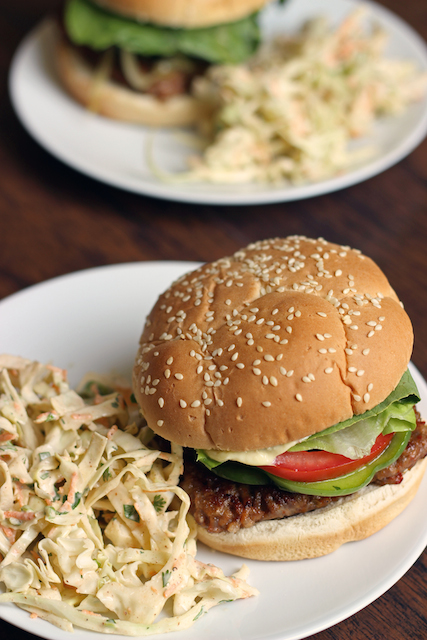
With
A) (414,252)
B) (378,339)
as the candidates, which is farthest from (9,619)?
(414,252)

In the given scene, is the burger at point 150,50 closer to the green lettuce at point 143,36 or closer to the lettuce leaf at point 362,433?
the green lettuce at point 143,36

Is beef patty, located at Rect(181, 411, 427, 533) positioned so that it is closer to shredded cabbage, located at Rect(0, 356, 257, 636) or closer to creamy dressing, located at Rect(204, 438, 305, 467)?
shredded cabbage, located at Rect(0, 356, 257, 636)

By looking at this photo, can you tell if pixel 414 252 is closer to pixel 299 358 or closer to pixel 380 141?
pixel 380 141

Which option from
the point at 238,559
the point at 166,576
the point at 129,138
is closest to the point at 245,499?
the point at 238,559

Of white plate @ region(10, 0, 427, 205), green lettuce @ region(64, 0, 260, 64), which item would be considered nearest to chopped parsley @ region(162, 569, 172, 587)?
white plate @ region(10, 0, 427, 205)

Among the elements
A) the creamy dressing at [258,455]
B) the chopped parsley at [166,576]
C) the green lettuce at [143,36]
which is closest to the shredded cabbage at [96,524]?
the chopped parsley at [166,576]

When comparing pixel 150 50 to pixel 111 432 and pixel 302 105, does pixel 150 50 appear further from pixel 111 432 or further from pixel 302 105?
pixel 111 432
